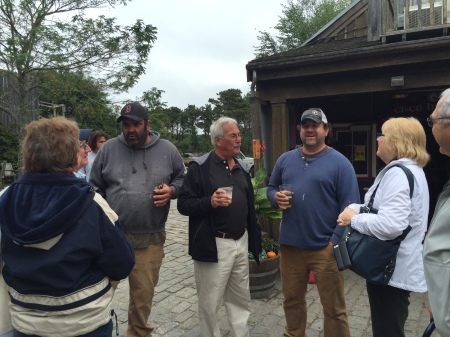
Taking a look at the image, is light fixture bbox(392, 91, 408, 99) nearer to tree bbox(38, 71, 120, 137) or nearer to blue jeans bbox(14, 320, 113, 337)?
blue jeans bbox(14, 320, 113, 337)

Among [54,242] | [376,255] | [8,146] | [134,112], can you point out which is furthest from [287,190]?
[8,146]

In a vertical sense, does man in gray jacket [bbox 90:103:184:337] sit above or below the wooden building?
below

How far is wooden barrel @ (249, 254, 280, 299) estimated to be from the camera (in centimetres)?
429

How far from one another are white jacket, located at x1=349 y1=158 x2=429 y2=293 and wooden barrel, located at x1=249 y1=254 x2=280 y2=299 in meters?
2.12

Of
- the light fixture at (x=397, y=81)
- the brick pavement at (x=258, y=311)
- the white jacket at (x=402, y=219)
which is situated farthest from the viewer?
the light fixture at (x=397, y=81)

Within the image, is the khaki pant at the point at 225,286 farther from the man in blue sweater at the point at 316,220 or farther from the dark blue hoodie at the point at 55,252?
the dark blue hoodie at the point at 55,252

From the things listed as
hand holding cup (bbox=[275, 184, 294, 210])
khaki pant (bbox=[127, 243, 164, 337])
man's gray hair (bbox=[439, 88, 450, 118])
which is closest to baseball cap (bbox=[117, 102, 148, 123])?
khaki pant (bbox=[127, 243, 164, 337])

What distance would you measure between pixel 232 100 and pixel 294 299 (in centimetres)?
4880

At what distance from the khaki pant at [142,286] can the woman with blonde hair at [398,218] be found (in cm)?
162

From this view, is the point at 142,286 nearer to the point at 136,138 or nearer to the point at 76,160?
the point at 136,138

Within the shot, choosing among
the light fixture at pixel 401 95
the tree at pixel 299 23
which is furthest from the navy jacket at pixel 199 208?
the tree at pixel 299 23

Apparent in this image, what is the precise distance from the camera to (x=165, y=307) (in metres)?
4.18

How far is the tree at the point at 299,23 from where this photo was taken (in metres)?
31.1

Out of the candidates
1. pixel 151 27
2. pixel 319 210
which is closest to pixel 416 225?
pixel 319 210
